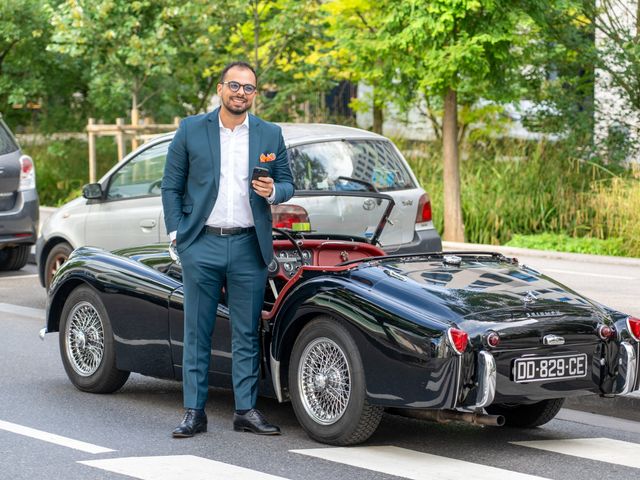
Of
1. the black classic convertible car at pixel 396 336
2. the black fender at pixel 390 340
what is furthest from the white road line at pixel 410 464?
the black fender at pixel 390 340

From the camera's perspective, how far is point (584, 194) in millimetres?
19188

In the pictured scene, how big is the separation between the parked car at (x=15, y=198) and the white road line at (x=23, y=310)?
6.87 ft

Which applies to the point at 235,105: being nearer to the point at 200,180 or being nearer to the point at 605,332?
the point at 200,180

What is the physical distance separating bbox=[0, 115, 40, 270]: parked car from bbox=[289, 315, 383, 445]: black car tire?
8.41 m

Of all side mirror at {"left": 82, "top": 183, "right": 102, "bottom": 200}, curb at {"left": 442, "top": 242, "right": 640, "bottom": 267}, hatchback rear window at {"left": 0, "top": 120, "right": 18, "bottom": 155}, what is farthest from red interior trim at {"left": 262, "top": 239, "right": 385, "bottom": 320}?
curb at {"left": 442, "top": 242, "right": 640, "bottom": 267}

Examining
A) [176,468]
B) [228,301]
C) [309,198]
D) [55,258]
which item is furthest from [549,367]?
[55,258]

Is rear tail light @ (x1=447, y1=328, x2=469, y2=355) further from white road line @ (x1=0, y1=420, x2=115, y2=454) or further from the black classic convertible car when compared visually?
white road line @ (x1=0, y1=420, x2=115, y2=454)

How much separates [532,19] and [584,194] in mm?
2634

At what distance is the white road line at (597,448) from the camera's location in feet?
23.6

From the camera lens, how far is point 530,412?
309 inches

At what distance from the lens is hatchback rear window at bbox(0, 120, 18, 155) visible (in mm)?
15367

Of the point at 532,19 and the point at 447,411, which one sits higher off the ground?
the point at 532,19

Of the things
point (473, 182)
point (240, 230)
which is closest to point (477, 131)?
point (473, 182)

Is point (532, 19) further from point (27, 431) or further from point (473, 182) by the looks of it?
point (27, 431)
